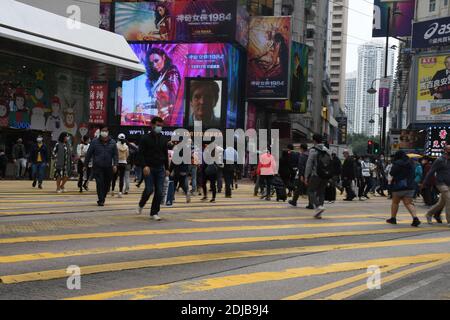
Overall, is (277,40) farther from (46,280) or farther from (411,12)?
(46,280)

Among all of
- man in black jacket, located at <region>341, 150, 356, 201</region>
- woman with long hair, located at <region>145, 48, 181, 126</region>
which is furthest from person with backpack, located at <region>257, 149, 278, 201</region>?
woman with long hair, located at <region>145, 48, 181, 126</region>

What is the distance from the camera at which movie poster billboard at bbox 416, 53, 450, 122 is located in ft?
169

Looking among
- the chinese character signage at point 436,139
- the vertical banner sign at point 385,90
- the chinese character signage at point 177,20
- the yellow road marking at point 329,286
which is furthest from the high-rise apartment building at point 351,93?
the yellow road marking at point 329,286

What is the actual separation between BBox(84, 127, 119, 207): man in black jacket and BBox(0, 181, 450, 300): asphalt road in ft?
1.44

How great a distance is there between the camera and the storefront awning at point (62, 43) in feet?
66.1

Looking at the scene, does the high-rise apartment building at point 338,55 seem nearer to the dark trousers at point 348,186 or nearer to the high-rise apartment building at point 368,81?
the high-rise apartment building at point 368,81

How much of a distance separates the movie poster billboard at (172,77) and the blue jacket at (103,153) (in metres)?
32.2

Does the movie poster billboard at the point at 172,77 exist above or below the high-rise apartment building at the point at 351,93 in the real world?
below

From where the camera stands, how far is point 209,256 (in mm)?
8023

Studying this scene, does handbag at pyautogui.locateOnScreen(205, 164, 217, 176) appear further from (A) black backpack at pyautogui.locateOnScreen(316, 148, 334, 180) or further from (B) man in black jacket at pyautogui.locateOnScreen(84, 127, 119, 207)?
(A) black backpack at pyautogui.locateOnScreen(316, 148, 334, 180)

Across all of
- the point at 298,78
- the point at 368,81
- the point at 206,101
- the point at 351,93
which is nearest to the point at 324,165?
the point at 206,101

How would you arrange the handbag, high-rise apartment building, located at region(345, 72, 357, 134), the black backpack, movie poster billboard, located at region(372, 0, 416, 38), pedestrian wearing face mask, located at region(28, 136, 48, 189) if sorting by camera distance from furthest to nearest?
high-rise apartment building, located at region(345, 72, 357, 134) → movie poster billboard, located at region(372, 0, 416, 38) → pedestrian wearing face mask, located at region(28, 136, 48, 189) → the handbag → the black backpack

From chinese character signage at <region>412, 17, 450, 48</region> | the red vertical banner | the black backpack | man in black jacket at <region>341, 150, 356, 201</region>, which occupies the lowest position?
man in black jacket at <region>341, 150, 356, 201</region>

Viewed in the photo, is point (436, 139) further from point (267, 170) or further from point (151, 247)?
point (151, 247)
